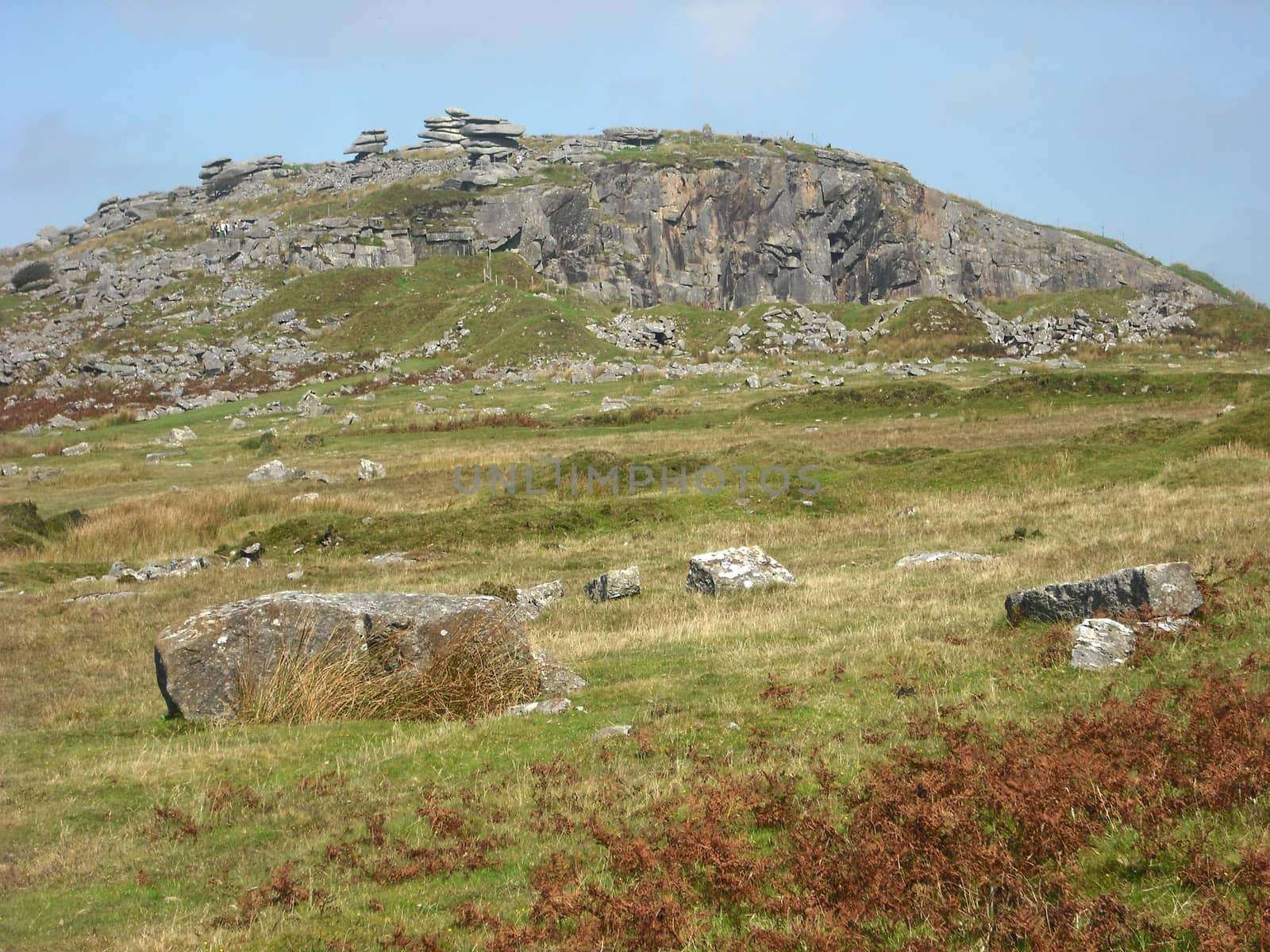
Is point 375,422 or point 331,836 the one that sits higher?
point 375,422

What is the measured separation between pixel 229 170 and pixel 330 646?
184197 millimetres

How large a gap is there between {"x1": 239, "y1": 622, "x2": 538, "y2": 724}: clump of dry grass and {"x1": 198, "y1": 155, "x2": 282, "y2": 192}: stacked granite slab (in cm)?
18173

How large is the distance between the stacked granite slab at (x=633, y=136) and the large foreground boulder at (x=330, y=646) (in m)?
166

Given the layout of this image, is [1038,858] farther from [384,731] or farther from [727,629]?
[727,629]

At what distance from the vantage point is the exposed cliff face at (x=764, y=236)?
135375mm

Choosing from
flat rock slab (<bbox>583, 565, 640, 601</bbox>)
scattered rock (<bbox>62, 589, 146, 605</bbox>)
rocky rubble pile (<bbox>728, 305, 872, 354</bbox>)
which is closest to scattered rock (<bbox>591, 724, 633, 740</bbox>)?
flat rock slab (<bbox>583, 565, 640, 601</bbox>)

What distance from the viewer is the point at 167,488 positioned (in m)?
41.2

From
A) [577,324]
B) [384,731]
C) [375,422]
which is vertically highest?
[577,324]

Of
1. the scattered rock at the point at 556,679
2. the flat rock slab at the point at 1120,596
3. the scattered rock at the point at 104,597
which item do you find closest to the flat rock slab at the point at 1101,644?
the flat rock slab at the point at 1120,596

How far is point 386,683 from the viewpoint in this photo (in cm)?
1312

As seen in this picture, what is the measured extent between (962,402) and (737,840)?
4989 centimetres

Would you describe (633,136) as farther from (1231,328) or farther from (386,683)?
(386,683)

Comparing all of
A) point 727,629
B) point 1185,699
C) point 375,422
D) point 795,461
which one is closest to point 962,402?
point 795,461

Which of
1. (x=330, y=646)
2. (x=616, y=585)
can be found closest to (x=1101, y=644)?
(x=330, y=646)
